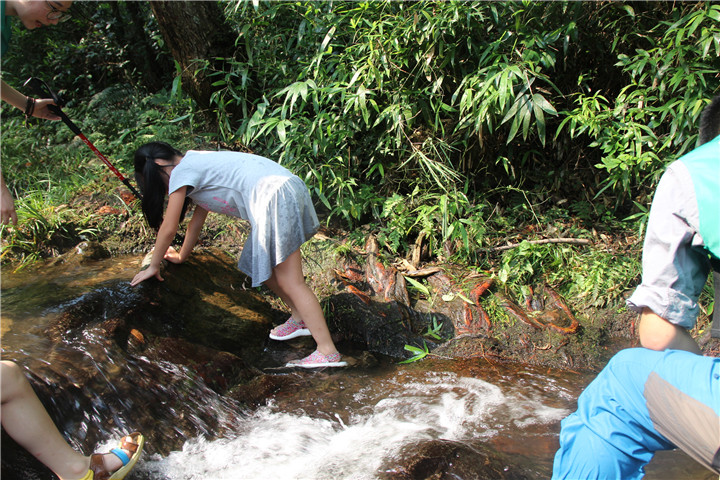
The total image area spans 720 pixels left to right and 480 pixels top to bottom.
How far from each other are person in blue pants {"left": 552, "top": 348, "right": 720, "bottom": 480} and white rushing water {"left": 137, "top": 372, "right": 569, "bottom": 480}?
1110 millimetres

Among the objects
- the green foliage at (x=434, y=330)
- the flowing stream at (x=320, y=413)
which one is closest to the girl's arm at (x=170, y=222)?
the flowing stream at (x=320, y=413)

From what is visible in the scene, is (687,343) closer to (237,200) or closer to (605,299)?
(237,200)

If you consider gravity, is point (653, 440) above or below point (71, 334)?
below

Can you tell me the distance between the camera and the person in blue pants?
122cm

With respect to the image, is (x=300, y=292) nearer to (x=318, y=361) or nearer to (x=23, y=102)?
(x=318, y=361)

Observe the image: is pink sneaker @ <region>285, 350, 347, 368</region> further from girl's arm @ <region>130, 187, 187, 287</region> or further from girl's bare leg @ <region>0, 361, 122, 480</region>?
girl's bare leg @ <region>0, 361, 122, 480</region>

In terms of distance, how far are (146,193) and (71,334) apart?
2.85 feet

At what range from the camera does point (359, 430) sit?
2631 millimetres

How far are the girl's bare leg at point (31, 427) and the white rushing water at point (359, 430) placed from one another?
377mm

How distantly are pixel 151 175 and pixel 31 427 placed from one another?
151 centimetres

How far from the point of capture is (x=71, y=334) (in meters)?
2.57

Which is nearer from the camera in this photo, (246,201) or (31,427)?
(31,427)

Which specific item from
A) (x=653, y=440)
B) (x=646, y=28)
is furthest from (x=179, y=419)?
(x=646, y=28)

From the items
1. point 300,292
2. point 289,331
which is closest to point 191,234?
point 300,292
